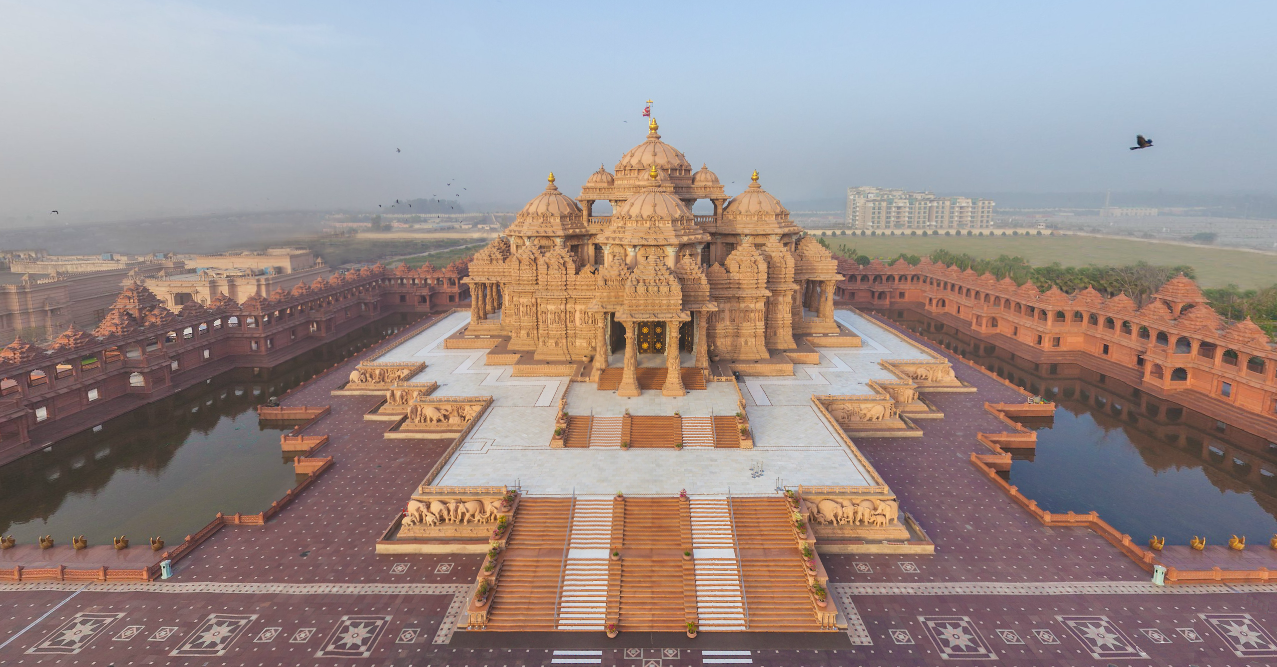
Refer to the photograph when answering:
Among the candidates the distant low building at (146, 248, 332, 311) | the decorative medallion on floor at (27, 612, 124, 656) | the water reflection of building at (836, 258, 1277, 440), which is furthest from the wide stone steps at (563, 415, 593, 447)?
the distant low building at (146, 248, 332, 311)

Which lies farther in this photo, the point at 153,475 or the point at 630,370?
the point at 630,370

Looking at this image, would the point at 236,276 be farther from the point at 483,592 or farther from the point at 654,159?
the point at 483,592

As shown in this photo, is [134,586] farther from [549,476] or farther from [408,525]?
Answer: [549,476]

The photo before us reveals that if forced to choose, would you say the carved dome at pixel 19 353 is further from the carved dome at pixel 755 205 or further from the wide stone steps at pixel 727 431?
the carved dome at pixel 755 205

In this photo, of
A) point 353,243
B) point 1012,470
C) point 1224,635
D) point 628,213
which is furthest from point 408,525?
point 353,243

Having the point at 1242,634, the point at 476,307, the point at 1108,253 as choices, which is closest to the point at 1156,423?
the point at 1242,634

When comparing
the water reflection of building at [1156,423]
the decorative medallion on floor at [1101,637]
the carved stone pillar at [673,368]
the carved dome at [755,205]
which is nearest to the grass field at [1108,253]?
the water reflection of building at [1156,423]
